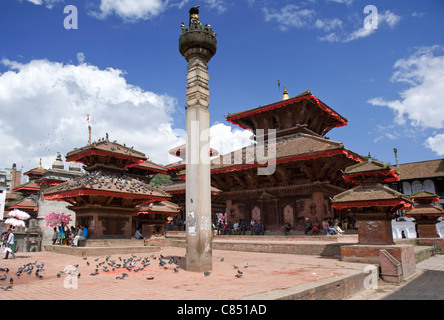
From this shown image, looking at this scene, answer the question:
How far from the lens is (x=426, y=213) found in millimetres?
23031

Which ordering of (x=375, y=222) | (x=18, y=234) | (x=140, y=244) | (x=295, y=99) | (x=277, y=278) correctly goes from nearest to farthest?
(x=277, y=278) < (x=375, y=222) < (x=140, y=244) < (x=18, y=234) < (x=295, y=99)

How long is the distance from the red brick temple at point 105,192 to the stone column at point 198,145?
745 cm

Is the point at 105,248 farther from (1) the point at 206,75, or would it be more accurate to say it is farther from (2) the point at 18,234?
(1) the point at 206,75

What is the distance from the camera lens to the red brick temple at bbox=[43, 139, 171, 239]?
635 inches

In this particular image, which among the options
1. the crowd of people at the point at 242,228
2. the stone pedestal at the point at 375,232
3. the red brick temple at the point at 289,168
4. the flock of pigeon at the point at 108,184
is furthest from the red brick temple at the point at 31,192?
the stone pedestal at the point at 375,232

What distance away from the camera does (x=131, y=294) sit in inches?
239

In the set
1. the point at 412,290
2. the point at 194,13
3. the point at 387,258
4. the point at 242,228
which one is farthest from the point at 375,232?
the point at 242,228

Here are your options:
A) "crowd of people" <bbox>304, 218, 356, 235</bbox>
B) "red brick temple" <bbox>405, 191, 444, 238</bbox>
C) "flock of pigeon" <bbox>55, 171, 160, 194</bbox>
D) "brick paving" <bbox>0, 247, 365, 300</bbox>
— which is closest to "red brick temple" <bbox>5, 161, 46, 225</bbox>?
"flock of pigeon" <bbox>55, 171, 160, 194</bbox>

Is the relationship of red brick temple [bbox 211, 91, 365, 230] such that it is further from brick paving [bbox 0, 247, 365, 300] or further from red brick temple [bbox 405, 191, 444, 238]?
brick paving [bbox 0, 247, 365, 300]

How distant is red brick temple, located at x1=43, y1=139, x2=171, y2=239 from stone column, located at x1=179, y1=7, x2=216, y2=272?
7.45 metres

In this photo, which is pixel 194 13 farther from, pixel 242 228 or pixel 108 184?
pixel 242 228

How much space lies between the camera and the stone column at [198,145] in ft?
31.4
